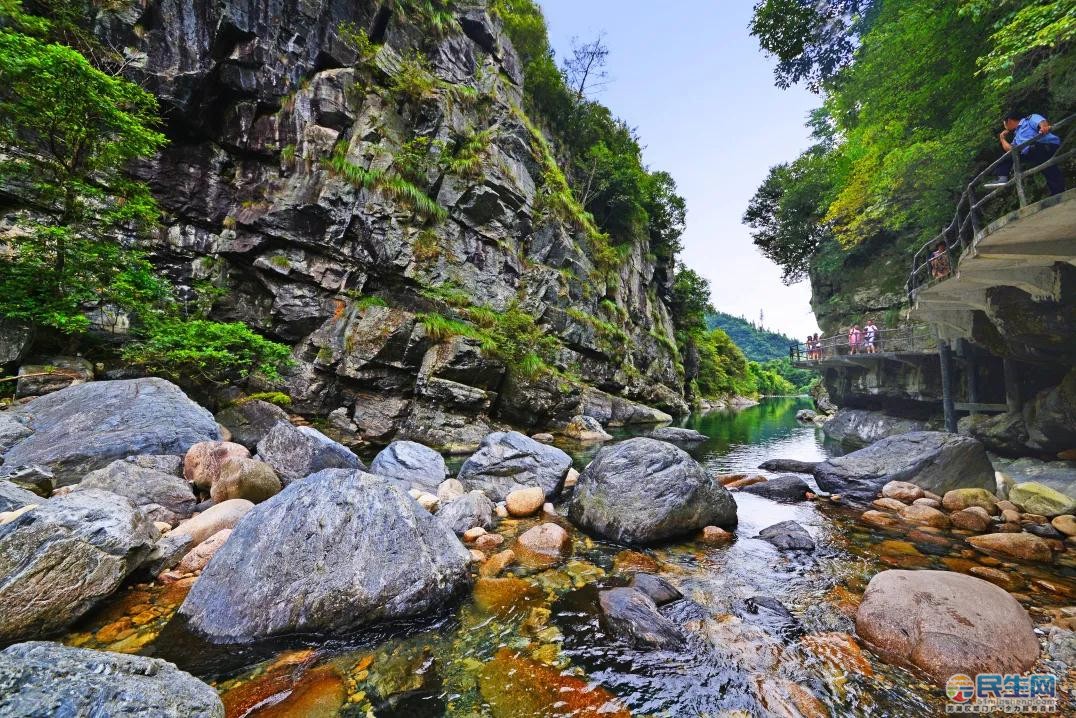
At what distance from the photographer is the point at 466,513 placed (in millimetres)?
6121

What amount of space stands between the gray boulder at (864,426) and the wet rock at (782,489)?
37.4 feet

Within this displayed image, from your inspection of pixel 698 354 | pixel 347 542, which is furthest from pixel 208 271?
pixel 698 354

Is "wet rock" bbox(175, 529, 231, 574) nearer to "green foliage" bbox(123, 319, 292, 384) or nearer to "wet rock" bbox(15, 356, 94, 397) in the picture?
"wet rock" bbox(15, 356, 94, 397)

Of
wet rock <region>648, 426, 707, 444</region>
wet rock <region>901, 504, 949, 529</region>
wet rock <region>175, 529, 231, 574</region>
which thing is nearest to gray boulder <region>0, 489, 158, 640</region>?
wet rock <region>175, 529, 231, 574</region>

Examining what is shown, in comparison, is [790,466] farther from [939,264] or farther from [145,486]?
[145,486]

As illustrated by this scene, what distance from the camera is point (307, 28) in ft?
58.2

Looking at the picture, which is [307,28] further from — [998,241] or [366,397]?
[998,241]

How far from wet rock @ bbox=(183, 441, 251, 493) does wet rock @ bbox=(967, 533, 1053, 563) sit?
434 inches

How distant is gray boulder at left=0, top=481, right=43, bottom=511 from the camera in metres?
4.06

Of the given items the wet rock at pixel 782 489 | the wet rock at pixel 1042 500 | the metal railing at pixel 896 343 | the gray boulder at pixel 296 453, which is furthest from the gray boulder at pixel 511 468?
the metal railing at pixel 896 343

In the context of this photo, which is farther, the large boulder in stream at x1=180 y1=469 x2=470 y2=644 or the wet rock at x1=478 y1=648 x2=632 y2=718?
the large boulder in stream at x1=180 y1=469 x2=470 y2=644

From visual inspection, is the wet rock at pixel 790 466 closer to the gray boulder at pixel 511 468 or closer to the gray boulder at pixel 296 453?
the gray boulder at pixel 511 468

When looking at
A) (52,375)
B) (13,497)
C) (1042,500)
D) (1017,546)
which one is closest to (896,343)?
(1042,500)

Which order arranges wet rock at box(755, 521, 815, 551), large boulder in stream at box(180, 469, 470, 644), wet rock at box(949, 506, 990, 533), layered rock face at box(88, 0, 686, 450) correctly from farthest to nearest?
1. layered rock face at box(88, 0, 686, 450)
2. wet rock at box(949, 506, 990, 533)
3. wet rock at box(755, 521, 815, 551)
4. large boulder in stream at box(180, 469, 470, 644)
